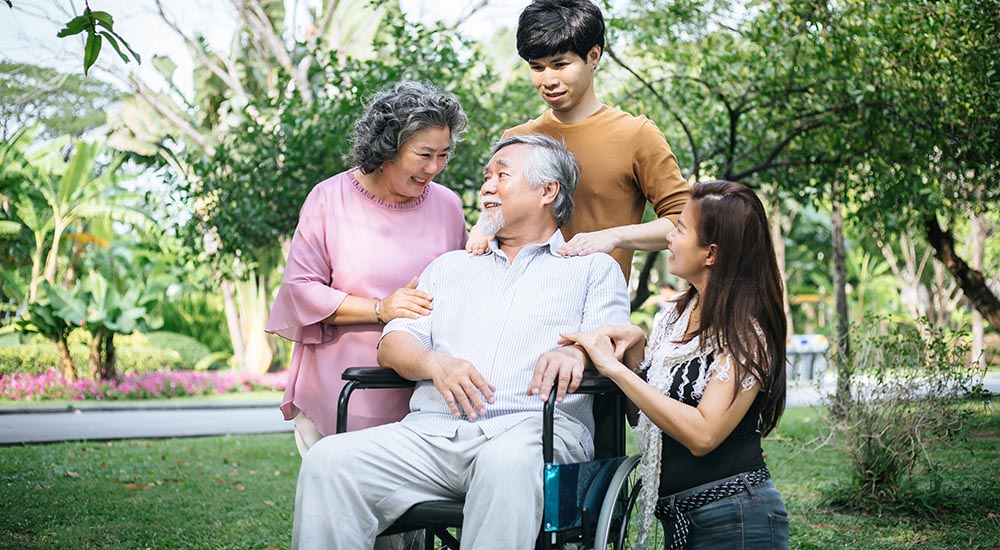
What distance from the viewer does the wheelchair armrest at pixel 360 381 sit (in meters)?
2.52

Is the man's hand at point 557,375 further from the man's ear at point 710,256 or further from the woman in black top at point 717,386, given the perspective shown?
the man's ear at point 710,256

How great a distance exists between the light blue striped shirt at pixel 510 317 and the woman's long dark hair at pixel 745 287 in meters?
0.37

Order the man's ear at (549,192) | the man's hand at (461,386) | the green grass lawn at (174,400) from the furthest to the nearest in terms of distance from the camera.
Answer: the green grass lawn at (174,400)
the man's ear at (549,192)
the man's hand at (461,386)

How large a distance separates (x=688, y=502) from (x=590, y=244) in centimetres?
71

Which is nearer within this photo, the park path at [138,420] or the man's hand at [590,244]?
the man's hand at [590,244]

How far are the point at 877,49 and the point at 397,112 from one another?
4.00 metres

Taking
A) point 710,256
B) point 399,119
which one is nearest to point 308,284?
point 399,119

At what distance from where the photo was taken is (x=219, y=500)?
5.68m

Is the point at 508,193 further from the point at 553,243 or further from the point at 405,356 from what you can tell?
the point at 405,356

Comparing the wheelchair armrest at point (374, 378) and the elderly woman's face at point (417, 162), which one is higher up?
the elderly woman's face at point (417, 162)

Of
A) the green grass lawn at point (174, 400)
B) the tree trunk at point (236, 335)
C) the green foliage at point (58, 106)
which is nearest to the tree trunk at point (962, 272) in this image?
the green grass lawn at point (174, 400)

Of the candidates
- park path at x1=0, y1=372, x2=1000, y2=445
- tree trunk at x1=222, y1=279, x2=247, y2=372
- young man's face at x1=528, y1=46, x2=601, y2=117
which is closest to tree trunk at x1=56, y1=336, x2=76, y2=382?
park path at x1=0, y1=372, x2=1000, y2=445

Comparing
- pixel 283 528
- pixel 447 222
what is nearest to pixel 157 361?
pixel 283 528

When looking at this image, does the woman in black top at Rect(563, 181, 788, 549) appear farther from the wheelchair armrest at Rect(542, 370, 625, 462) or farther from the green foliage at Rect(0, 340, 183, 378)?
the green foliage at Rect(0, 340, 183, 378)
